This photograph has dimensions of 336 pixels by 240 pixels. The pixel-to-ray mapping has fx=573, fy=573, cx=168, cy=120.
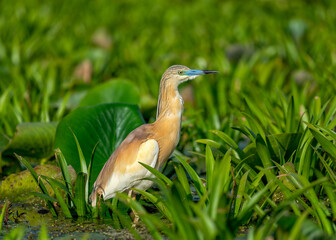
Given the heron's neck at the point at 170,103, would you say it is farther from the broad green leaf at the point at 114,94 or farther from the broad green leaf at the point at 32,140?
the broad green leaf at the point at 114,94

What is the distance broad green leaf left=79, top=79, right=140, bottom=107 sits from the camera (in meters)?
3.90

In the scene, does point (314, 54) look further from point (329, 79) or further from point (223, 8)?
point (223, 8)

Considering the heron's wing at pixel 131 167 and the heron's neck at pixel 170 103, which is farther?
the heron's neck at pixel 170 103

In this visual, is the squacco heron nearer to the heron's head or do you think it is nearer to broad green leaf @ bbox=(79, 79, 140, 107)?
the heron's head

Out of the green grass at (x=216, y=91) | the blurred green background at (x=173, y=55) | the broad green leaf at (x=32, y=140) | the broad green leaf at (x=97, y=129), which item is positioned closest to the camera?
the green grass at (x=216, y=91)

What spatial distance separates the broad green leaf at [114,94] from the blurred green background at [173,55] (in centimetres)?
11

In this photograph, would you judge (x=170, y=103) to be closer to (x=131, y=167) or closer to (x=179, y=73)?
(x=179, y=73)

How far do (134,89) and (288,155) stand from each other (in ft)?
4.30

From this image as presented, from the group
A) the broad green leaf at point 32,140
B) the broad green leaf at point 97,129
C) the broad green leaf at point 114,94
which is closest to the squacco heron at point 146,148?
the broad green leaf at point 97,129

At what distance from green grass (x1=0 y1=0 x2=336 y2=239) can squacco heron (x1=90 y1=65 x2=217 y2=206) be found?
4.5 inches

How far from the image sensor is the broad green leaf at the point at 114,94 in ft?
12.8

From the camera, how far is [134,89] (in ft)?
12.9

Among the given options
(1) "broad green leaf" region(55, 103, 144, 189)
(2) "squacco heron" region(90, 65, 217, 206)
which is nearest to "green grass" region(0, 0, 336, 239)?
(2) "squacco heron" region(90, 65, 217, 206)

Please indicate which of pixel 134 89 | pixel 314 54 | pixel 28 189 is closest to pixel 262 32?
pixel 314 54
